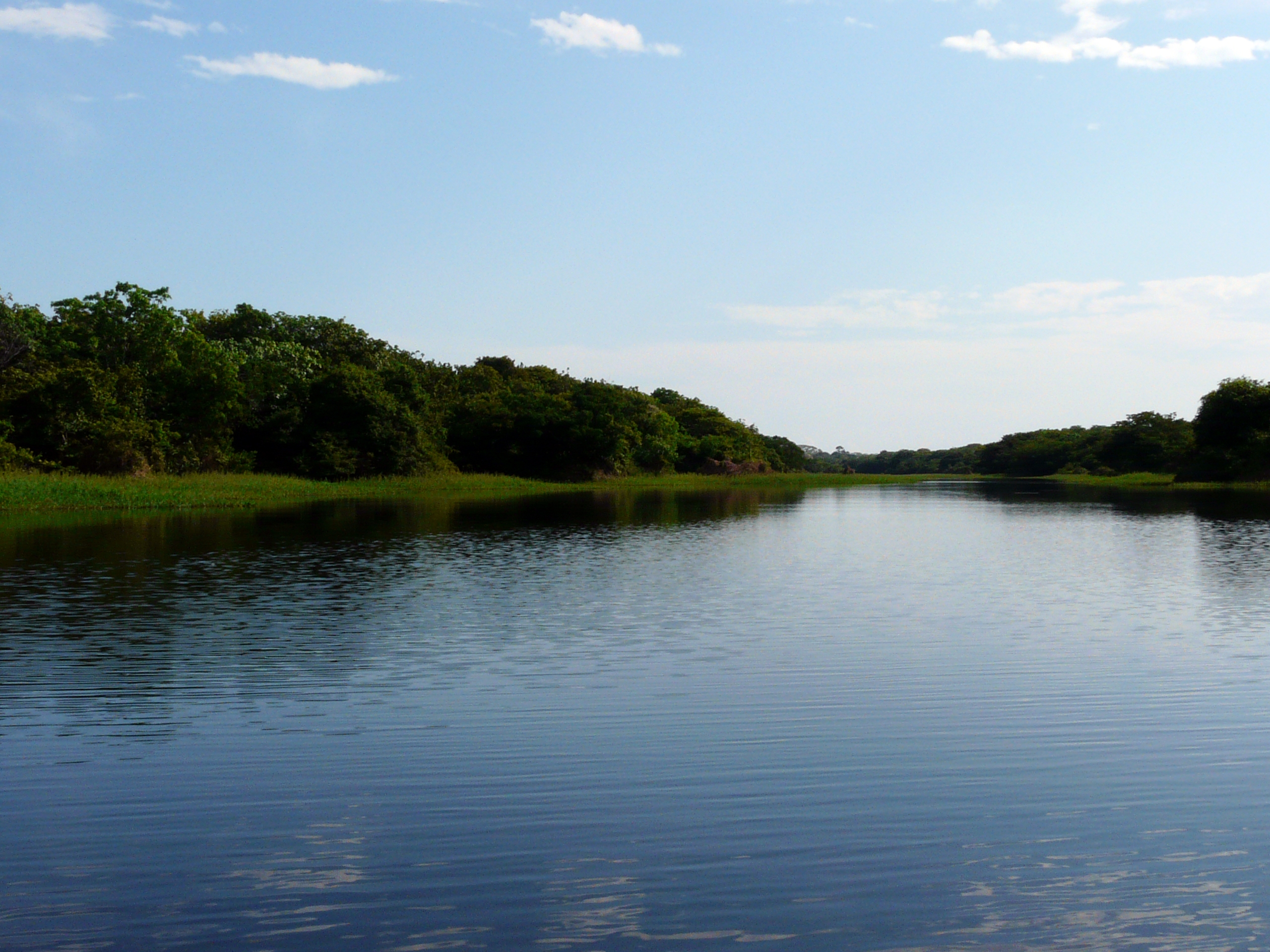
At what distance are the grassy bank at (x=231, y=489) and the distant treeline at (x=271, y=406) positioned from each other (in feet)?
8.25

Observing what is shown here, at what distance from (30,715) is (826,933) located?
9132 mm

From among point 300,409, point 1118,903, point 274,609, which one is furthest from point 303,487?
point 1118,903

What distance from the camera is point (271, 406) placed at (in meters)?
74.9

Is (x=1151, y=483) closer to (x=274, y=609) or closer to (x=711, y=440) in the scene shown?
(x=711, y=440)

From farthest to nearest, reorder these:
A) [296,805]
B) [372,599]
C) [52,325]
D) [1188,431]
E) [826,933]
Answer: [1188,431] < [52,325] < [372,599] < [296,805] < [826,933]

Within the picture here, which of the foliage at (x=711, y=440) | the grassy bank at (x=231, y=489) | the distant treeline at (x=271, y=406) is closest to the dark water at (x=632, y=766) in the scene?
the grassy bank at (x=231, y=489)

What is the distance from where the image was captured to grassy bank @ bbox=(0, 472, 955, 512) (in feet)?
155

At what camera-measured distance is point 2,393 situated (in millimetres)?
56500

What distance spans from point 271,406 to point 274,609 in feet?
195

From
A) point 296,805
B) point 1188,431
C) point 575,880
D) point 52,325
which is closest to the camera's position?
point 575,880

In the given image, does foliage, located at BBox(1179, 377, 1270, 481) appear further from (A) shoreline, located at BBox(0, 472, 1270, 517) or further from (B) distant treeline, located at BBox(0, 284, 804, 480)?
(B) distant treeline, located at BBox(0, 284, 804, 480)

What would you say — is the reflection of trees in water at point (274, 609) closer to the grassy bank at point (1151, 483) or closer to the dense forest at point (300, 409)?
the dense forest at point (300, 409)

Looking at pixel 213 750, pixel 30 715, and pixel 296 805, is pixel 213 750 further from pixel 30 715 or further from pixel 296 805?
pixel 30 715

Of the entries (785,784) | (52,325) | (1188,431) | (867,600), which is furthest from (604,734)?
(1188,431)
